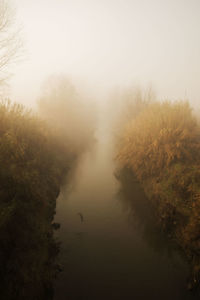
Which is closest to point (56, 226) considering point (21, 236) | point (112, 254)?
point (112, 254)

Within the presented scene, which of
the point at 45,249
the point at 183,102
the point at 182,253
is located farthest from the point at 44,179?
the point at 183,102

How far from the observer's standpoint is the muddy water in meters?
5.08

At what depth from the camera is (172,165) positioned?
344 inches

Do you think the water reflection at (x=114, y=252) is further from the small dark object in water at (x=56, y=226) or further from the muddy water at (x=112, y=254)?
the small dark object in water at (x=56, y=226)

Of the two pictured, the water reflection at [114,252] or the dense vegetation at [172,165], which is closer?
the water reflection at [114,252]

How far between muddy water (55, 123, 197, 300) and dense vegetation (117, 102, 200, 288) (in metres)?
0.76

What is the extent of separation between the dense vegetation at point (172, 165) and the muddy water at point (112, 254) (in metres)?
0.76

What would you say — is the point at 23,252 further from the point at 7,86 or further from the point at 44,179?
the point at 7,86

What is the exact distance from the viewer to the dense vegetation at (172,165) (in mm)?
5988

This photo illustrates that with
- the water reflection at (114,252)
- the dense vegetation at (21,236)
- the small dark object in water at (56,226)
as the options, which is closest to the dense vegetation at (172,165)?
the water reflection at (114,252)

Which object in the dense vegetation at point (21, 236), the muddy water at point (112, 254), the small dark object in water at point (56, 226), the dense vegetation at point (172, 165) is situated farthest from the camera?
the small dark object in water at point (56, 226)

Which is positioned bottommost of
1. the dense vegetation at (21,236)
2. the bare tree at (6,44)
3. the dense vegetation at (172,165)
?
the dense vegetation at (21,236)

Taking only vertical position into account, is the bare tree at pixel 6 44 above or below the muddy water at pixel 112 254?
above

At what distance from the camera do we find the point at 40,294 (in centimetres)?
434
